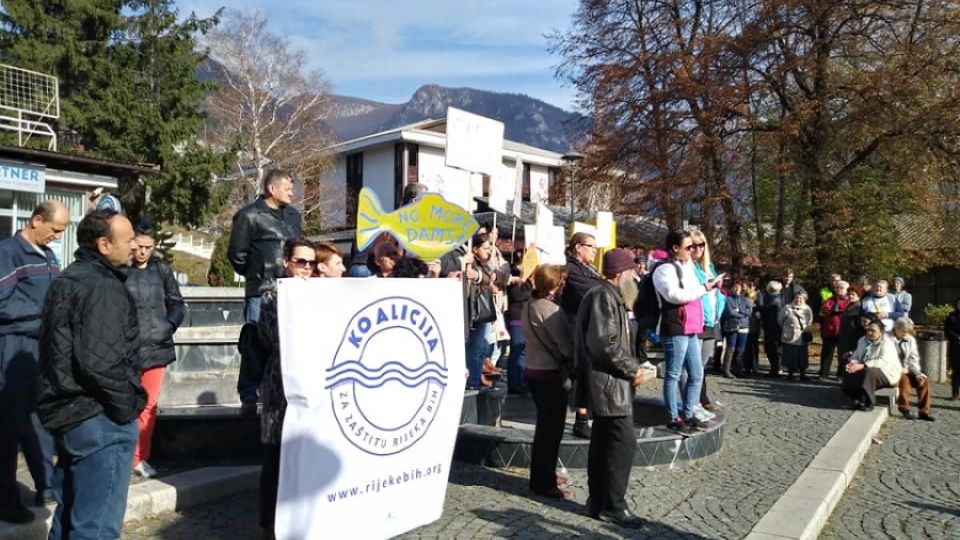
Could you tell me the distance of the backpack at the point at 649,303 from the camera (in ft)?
23.7

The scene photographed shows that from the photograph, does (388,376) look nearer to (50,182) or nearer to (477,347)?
(477,347)

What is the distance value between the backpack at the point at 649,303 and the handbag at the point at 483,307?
1724 millimetres

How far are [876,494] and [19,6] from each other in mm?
28091

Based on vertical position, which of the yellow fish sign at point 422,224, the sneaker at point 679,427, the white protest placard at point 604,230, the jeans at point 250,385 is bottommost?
the sneaker at point 679,427

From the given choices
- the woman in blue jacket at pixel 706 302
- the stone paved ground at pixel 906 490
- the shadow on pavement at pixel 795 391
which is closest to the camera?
the stone paved ground at pixel 906 490

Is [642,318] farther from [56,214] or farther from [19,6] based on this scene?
[19,6]

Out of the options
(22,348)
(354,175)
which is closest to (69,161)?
(22,348)

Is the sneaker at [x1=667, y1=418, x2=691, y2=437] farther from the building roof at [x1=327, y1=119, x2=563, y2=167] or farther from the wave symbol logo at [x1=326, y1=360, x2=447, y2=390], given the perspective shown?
the building roof at [x1=327, y1=119, x2=563, y2=167]

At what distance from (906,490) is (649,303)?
2464 mm

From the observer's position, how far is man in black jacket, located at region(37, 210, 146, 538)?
3600 millimetres

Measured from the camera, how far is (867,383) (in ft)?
33.2

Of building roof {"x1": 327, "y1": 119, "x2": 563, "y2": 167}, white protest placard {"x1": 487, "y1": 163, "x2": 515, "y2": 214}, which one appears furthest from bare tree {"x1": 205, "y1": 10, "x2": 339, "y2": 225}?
white protest placard {"x1": 487, "y1": 163, "x2": 515, "y2": 214}

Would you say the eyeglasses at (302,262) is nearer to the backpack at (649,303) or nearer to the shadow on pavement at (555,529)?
the shadow on pavement at (555,529)

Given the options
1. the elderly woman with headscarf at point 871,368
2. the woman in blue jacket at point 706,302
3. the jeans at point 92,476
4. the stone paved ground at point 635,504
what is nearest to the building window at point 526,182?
the elderly woman with headscarf at point 871,368
